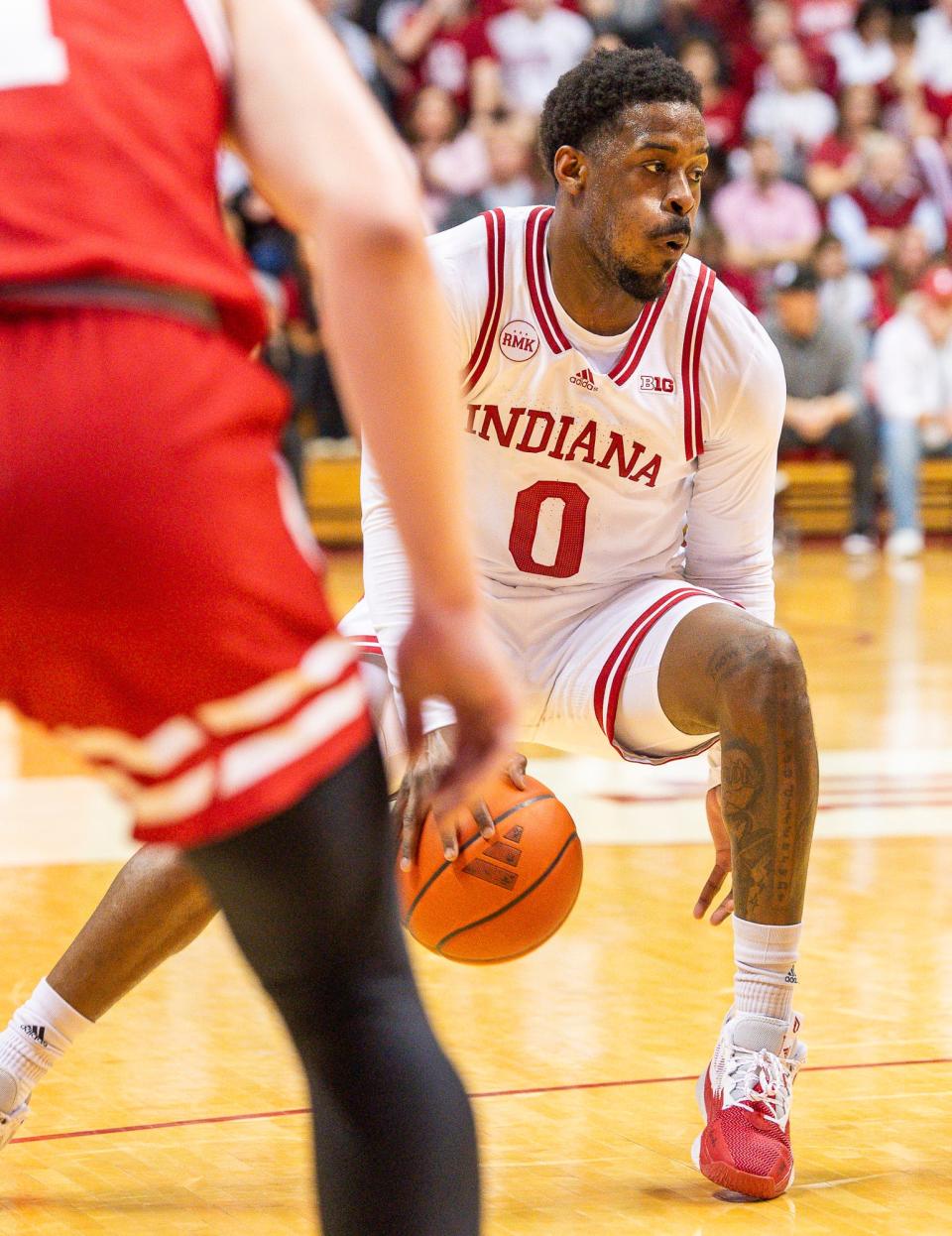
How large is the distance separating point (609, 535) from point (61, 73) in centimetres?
206

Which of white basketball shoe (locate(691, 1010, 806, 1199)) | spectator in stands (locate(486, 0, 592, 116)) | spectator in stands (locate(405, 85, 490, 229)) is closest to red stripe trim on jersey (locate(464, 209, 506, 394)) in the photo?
white basketball shoe (locate(691, 1010, 806, 1199))

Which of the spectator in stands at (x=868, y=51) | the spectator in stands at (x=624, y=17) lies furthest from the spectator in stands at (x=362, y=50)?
the spectator in stands at (x=868, y=51)

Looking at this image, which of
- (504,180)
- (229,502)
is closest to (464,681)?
(229,502)

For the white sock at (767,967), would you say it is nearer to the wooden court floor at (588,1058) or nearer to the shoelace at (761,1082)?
the shoelace at (761,1082)

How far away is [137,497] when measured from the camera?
124cm

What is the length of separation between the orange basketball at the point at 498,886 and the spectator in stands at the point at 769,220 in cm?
1066

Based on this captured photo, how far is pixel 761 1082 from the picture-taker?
8.84 ft

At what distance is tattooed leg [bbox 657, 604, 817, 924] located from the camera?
2705mm

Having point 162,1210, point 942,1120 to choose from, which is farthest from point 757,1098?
point 162,1210

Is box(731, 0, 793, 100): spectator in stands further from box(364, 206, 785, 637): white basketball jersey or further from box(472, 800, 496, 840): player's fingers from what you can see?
box(472, 800, 496, 840): player's fingers

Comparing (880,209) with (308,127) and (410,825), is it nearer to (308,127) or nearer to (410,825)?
(410,825)

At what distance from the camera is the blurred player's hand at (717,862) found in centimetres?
302

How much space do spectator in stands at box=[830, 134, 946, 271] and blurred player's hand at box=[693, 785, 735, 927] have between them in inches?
432

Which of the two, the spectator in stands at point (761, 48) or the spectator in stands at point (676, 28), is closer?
the spectator in stands at point (676, 28)
